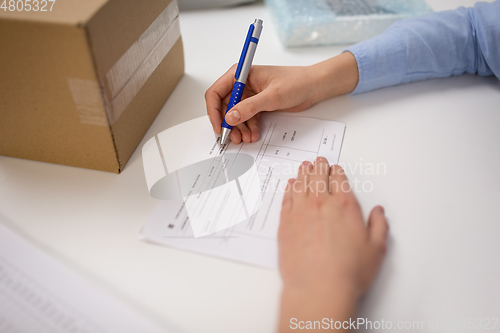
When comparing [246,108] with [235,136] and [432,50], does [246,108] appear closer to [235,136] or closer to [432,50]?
[235,136]

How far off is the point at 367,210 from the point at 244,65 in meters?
0.31

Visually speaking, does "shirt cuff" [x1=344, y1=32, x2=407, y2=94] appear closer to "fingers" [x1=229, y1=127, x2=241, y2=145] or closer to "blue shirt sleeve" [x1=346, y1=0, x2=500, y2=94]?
"blue shirt sleeve" [x1=346, y1=0, x2=500, y2=94]

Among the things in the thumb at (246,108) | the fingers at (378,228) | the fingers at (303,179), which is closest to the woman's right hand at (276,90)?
the thumb at (246,108)

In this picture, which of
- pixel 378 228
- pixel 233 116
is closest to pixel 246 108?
pixel 233 116

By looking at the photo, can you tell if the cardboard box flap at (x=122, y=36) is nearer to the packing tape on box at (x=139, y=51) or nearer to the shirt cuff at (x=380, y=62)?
the packing tape on box at (x=139, y=51)

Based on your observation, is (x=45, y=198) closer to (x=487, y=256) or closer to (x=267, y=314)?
(x=267, y=314)

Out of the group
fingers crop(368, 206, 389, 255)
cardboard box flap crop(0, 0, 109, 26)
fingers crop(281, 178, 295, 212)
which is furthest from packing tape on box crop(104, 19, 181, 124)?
fingers crop(368, 206, 389, 255)

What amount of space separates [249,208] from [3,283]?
1.05 ft

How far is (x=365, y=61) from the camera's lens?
646mm

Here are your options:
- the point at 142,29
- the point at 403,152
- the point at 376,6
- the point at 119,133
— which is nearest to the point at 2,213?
the point at 119,133

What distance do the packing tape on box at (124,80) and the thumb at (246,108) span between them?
157 mm

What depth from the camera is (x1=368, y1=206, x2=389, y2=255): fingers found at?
0.41 m

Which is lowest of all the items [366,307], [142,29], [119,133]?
[366,307]

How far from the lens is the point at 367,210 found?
463 mm
